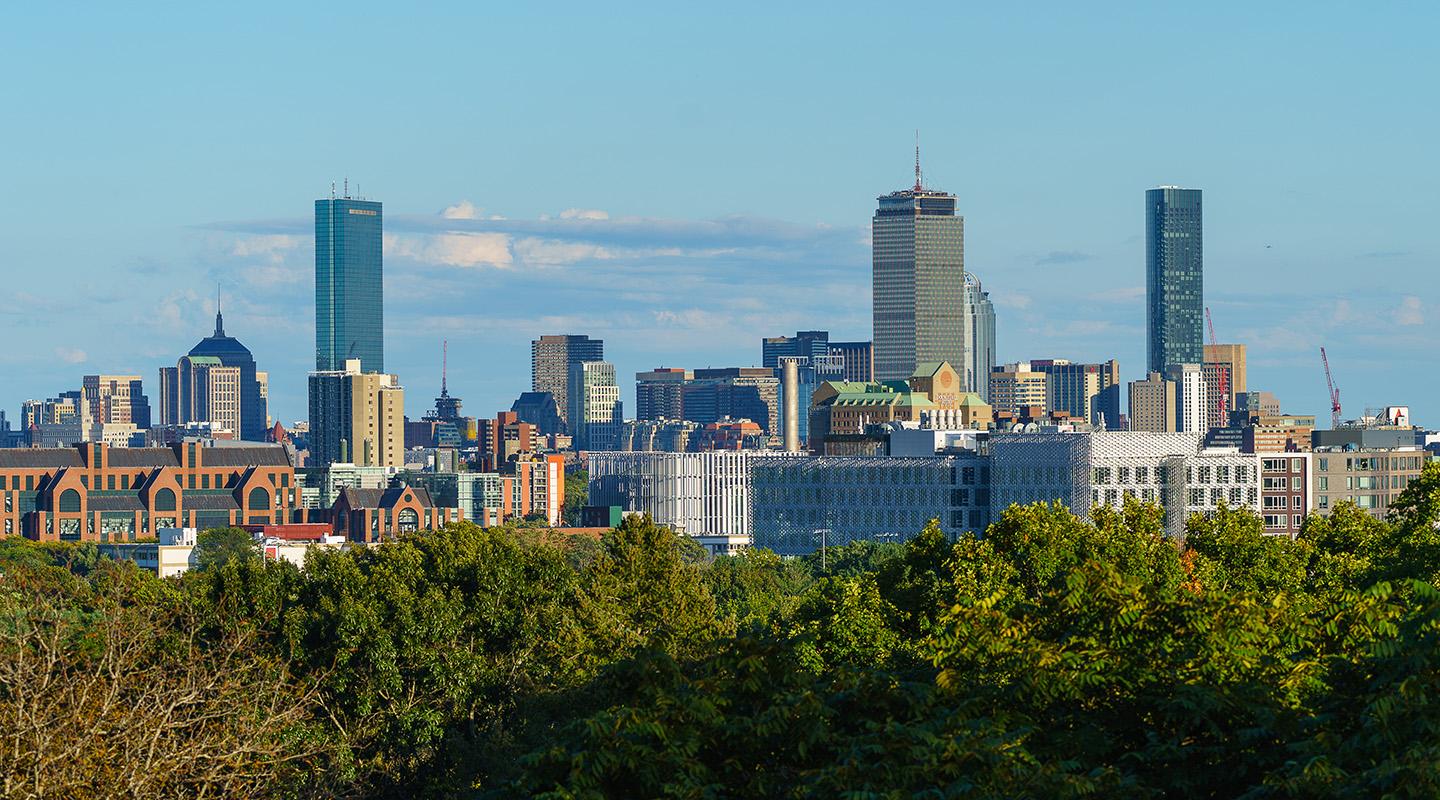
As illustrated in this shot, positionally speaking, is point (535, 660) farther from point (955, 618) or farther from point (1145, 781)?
point (1145, 781)

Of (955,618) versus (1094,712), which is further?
(955,618)

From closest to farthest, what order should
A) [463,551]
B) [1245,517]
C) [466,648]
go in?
[466,648]
[463,551]
[1245,517]

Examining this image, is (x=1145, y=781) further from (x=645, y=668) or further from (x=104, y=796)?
(x=104, y=796)

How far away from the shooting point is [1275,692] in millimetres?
39250

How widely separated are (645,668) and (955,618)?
240 inches

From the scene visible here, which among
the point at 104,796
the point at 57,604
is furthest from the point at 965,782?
the point at 57,604

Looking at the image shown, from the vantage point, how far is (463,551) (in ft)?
263

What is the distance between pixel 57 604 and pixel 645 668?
36223 mm

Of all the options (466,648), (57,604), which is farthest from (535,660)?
(57,604)

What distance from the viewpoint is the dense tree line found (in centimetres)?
3538

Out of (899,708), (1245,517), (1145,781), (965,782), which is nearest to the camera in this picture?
(965,782)

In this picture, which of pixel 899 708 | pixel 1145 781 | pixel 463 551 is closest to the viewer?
pixel 1145 781

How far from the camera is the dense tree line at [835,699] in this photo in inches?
1393

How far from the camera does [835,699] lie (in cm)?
4075
